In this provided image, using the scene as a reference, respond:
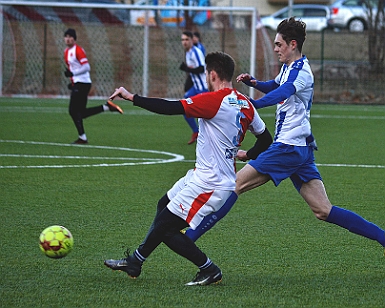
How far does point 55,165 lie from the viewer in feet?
40.2

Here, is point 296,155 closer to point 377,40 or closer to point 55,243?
point 55,243

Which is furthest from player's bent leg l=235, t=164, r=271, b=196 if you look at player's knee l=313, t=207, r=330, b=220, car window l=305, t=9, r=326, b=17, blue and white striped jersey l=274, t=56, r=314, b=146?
car window l=305, t=9, r=326, b=17

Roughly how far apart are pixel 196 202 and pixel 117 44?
22.7 meters

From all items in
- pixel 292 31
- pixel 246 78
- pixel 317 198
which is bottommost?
pixel 317 198

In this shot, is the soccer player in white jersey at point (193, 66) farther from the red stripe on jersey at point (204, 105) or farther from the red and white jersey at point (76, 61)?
the red stripe on jersey at point (204, 105)

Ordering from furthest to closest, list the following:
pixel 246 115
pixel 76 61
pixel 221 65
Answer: pixel 76 61 → pixel 246 115 → pixel 221 65

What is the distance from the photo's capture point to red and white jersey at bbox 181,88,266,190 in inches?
229

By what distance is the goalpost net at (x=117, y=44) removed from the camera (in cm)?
2588

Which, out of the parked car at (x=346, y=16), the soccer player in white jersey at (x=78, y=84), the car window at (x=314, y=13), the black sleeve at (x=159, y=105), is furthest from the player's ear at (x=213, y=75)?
the car window at (x=314, y=13)

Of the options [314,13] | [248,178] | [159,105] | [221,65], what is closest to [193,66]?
[248,178]

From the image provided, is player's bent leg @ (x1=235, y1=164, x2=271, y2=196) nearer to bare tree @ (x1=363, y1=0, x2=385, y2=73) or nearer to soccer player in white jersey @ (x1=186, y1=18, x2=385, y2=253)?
soccer player in white jersey @ (x1=186, y1=18, x2=385, y2=253)

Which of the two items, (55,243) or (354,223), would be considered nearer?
(55,243)

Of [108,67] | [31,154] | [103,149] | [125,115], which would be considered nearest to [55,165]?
[31,154]

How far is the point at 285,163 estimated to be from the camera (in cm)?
663
